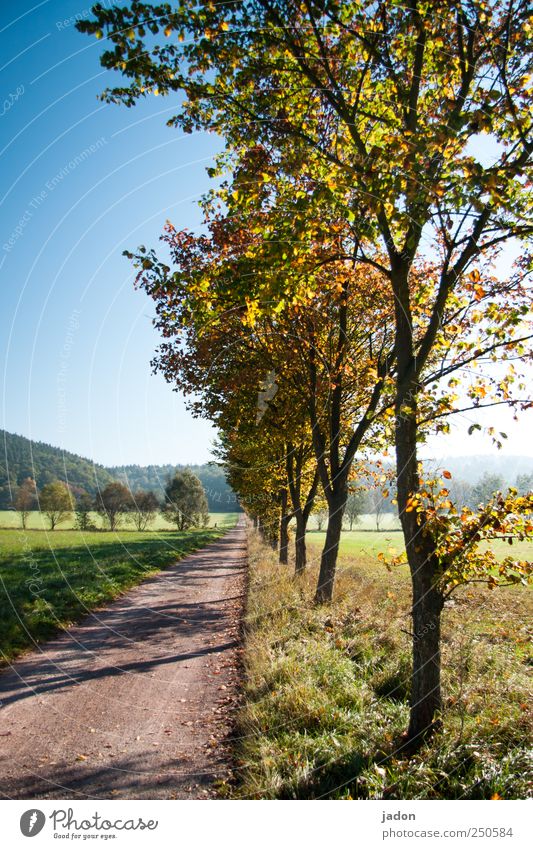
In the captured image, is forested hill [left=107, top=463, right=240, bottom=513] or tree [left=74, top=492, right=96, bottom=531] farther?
forested hill [left=107, top=463, right=240, bottom=513]

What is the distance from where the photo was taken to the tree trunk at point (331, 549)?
12.9 meters

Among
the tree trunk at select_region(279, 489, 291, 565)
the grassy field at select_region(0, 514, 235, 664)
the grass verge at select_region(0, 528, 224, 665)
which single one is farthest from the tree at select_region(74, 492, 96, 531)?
the tree trunk at select_region(279, 489, 291, 565)

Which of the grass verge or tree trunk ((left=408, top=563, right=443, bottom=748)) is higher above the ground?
tree trunk ((left=408, top=563, right=443, bottom=748))

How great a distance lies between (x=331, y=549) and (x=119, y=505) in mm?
59070

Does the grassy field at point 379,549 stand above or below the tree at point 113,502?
below

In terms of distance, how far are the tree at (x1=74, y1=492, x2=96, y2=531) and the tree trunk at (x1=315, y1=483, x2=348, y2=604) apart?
176ft

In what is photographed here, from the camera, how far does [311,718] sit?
6.12 metres

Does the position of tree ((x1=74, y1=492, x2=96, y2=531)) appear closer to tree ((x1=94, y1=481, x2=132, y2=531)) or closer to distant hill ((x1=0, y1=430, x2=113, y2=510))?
tree ((x1=94, y1=481, x2=132, y2=531))

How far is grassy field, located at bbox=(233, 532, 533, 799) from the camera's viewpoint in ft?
15.9

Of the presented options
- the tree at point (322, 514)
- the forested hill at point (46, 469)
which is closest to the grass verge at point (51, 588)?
the forested hill at point (46, 469)

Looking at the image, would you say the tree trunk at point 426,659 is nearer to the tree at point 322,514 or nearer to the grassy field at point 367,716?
the grassy field at point 367,716

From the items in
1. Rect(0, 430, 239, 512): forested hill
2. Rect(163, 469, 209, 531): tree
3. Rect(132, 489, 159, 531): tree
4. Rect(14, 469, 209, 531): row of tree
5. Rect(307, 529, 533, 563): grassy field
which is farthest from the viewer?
Rect(132, 489, 159, 531): tree
